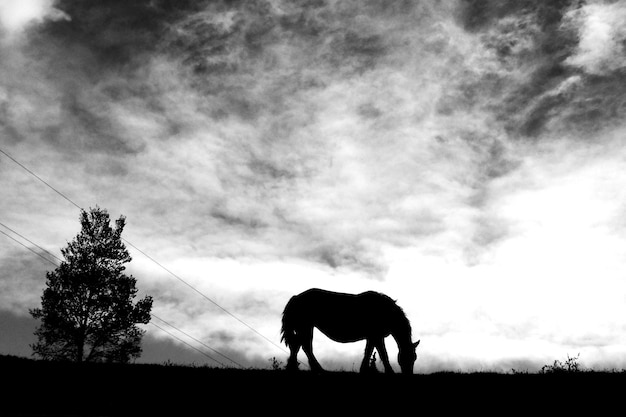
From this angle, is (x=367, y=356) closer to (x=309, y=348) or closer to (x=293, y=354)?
(x=309, y=348)

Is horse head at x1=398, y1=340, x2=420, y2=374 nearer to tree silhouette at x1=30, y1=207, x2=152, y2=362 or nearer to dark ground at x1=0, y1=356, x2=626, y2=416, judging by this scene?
dark ground at x1=0, y1=356, x2=626, y2=416

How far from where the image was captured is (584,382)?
1388 cm

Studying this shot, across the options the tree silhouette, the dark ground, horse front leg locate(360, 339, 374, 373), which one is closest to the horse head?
horse front leg locate(360, 339, 374, 373)

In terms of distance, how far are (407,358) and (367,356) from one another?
154 centimetres

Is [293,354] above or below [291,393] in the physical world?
above

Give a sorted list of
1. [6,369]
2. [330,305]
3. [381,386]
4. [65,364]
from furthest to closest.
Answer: [330,305]
[65,364]
[6,369]
[381,386]

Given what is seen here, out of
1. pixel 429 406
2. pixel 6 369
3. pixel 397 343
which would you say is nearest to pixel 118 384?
pixel 6 369

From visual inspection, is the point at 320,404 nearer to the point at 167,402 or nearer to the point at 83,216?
the point at 167,402

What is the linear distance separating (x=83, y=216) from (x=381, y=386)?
24.3m

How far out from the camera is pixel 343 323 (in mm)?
17469

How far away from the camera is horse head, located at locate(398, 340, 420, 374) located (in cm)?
1742

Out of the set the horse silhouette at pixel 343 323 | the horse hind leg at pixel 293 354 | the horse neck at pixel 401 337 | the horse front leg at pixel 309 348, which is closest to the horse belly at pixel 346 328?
the horse silhouette at pixel 343 323

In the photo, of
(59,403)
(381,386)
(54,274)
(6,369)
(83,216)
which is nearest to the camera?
(59,403)

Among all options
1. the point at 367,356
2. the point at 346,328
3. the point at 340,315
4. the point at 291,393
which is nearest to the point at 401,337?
the point at 367,356
